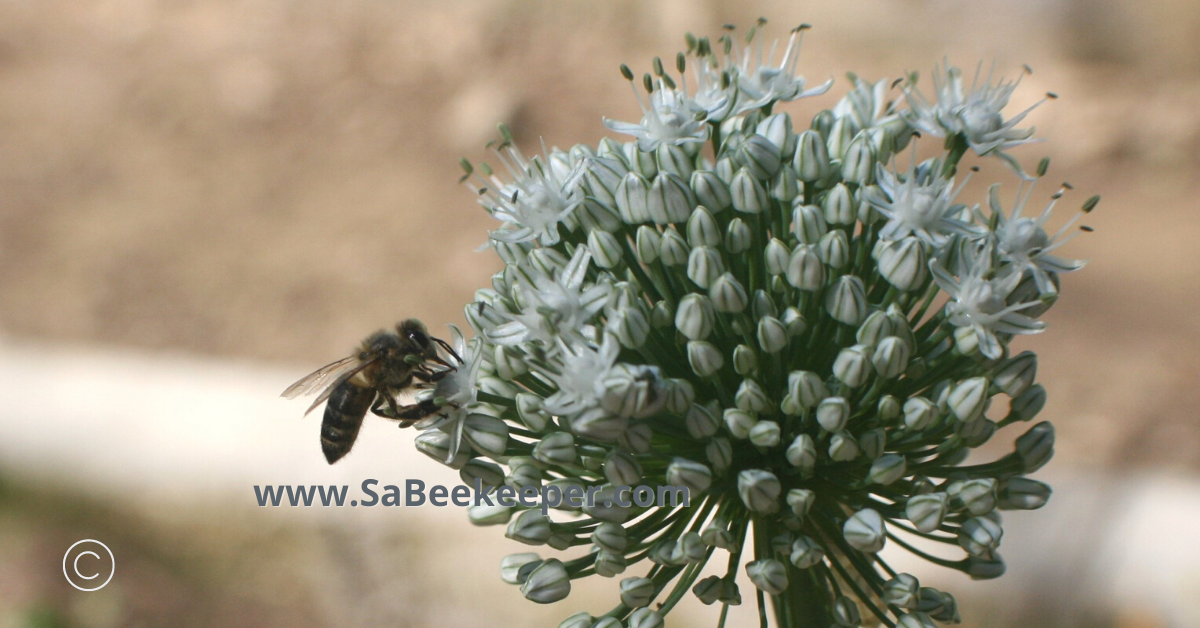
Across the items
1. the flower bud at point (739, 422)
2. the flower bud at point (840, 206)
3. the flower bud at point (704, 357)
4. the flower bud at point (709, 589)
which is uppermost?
the flower bud at point (840, 206)

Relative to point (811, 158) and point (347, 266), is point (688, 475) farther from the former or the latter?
point (347, 266)

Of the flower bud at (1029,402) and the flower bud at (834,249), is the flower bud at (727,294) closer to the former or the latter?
the flower bud at (834,249)

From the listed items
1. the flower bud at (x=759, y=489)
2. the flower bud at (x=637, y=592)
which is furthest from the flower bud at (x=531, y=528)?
the flower bud at (x=759, y=489)

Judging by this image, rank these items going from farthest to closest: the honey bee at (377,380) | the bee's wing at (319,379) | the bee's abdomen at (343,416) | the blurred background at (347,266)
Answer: the blurred background at (347,266) < the bee's wing at (319,379) < the bee's abdomen at (343,416) < the honey bee at (377,380)

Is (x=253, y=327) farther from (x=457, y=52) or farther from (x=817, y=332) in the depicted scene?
(x=817, y=332)

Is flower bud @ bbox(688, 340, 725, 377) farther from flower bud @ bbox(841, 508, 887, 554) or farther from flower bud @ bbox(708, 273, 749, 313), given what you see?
flower bud @ bbox(841, 508, 887, 554)

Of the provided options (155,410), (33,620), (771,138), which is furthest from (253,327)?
(771,138)
